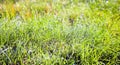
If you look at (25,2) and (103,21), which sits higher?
(25,2)

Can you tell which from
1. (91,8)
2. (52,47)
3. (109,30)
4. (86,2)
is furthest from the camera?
(86,2)

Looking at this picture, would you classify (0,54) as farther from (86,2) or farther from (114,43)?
(86,2)

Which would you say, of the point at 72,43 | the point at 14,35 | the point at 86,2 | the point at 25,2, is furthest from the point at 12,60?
the point at 86,2

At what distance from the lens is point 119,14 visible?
3734 mm

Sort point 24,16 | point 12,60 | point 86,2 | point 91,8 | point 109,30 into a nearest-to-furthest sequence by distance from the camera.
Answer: point 12,60
point 109,30
point 24,16
point 91,8
point 86,2

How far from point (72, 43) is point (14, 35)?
28.5 inches

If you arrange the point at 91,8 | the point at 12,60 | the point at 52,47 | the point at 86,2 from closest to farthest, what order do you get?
the point at 12,60 < the point at 52,47 < the point at 91,8 < the point at 86,2

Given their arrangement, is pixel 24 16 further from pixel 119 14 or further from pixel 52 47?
pixel 119 14

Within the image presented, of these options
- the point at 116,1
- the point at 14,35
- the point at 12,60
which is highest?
the point at 116,1

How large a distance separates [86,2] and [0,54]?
2328 mm

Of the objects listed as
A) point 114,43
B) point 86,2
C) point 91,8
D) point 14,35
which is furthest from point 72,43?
point 86,2

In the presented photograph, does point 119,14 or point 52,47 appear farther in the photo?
point 119,14

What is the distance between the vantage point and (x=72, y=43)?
277 cm

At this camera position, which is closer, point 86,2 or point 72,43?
point 72,43
